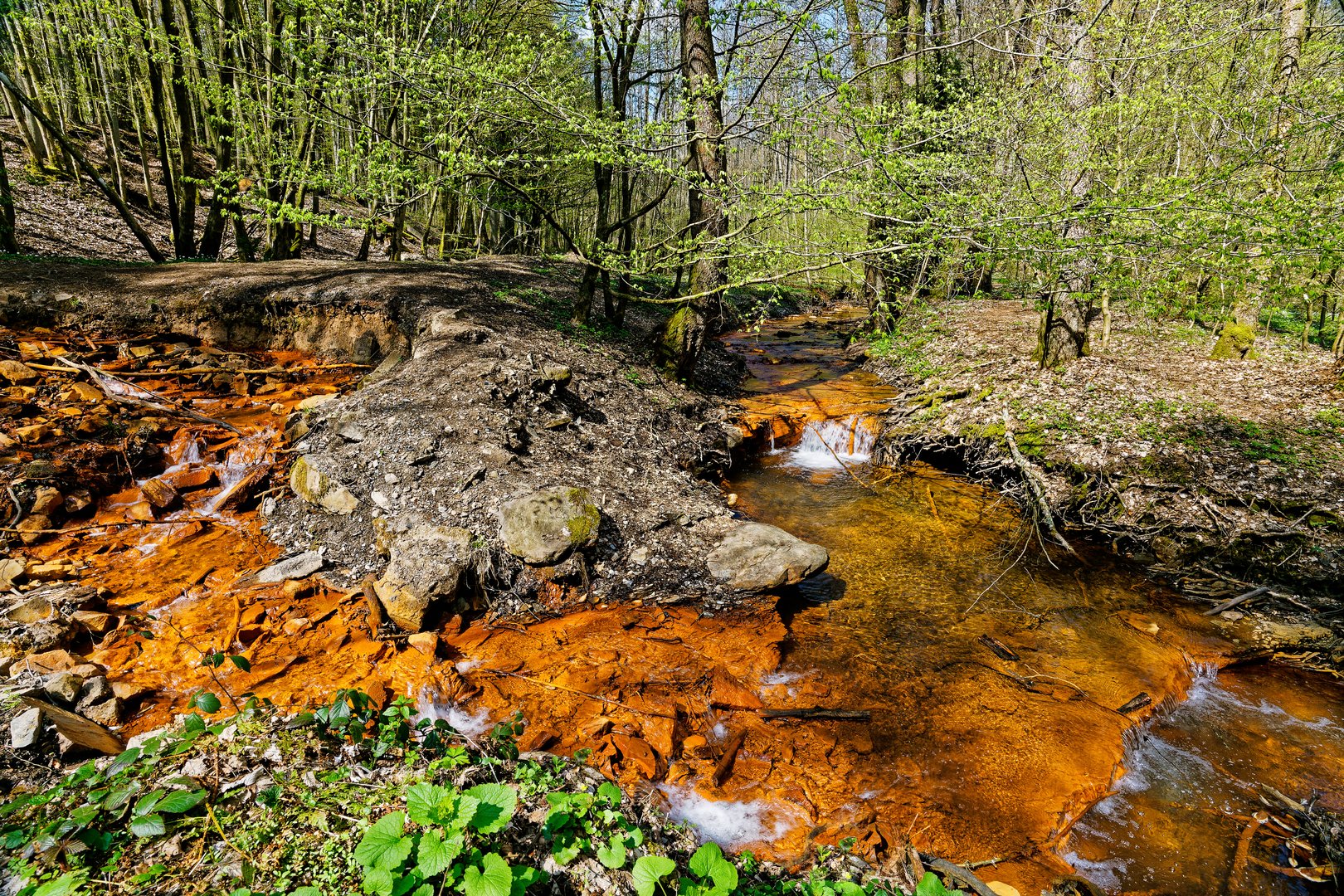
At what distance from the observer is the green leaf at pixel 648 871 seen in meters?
1.96

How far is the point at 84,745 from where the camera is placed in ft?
8.54

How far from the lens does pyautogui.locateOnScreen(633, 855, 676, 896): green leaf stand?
1.96 m

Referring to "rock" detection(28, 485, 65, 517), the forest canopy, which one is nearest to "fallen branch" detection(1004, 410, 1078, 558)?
the forest canopy

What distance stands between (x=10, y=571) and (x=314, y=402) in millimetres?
2960

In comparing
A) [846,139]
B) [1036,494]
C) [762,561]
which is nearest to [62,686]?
[762,561]

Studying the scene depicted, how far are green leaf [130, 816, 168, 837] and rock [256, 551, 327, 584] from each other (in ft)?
11.6

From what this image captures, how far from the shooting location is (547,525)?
210 inches

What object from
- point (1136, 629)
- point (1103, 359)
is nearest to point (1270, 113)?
point (1103, 359)

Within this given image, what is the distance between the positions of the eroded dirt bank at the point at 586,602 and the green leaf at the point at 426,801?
1.97 metres

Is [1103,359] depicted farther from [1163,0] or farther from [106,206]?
[106,206]

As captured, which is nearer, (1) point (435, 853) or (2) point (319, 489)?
(1) point (435, 853)

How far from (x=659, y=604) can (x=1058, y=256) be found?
5449mm

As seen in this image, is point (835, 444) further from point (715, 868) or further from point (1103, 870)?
point (715, 868)

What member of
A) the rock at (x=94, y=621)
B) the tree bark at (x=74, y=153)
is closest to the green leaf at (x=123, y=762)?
the rock at (x=94, y=621)
